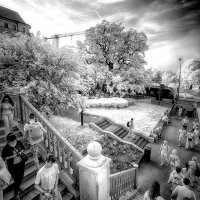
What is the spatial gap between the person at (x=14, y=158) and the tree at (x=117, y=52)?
18.5 m

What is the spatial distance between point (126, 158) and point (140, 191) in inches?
105

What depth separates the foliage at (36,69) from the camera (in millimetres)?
7973

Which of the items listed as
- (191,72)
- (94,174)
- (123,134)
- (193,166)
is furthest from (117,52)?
(191,72)

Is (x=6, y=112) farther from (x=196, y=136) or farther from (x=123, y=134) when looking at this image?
(x=196, y=136)

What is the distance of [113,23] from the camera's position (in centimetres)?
2142

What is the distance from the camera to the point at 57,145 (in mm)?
4738

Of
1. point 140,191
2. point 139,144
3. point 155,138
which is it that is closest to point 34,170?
point 140,191

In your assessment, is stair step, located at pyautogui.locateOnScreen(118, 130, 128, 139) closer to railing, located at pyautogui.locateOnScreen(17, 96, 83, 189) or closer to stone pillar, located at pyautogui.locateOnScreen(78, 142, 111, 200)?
railing, located at pyautogui.locateOnScreen(17, 96, 83, 189)

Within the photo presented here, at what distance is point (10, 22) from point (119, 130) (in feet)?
133

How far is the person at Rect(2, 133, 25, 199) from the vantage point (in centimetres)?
341

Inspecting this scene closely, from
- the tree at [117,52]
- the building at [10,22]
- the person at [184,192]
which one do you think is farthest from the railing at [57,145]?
the building at [10,22]

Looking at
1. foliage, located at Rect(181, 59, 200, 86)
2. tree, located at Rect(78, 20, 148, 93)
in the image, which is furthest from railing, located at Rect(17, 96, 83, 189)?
foliage, located at Rect(181, 59, 200, 86)

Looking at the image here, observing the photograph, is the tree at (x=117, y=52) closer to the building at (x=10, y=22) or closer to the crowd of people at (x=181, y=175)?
the crowd of people at (x=181, y=175)

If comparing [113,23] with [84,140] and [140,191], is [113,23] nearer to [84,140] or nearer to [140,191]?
[84,140]
